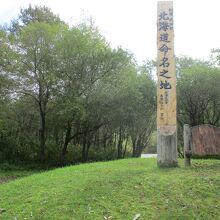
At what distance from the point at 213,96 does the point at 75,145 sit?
1086 centimetres

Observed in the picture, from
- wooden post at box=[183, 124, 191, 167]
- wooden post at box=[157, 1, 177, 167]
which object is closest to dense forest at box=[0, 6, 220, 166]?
wooden post at box=[157, 1, 177, 167]

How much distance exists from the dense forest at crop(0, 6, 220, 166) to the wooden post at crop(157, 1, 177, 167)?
8.58 metres

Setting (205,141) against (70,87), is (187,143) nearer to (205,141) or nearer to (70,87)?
(205,141)

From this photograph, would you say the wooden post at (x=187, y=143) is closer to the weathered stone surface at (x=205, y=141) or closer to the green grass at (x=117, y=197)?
the weathered stone surface at (x=205, y=141)

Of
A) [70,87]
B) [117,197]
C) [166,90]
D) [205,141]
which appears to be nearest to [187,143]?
[205,141]

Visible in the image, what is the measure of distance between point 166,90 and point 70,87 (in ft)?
33.9

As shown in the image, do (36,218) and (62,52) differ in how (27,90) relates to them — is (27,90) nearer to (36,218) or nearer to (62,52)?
(62,52)

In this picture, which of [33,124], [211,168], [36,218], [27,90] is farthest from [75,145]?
[36,218]

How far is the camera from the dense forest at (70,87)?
62.2ft

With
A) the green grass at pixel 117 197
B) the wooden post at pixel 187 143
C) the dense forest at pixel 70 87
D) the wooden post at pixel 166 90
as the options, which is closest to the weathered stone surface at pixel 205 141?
the wooden post at pixel 187 143

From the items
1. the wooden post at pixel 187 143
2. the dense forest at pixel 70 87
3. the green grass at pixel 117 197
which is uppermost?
the dense forest at pixel 70 87

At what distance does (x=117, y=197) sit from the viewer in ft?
21.0

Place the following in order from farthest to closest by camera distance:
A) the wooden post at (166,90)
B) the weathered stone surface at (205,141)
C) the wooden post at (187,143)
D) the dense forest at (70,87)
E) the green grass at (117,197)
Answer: the dense forest at (70,87), the wooden post at (166,90), the wooden post at (187,143), the weathered stone surface at (205,141), the green grass at (117,197)

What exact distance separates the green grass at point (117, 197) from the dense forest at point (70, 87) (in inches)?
411
